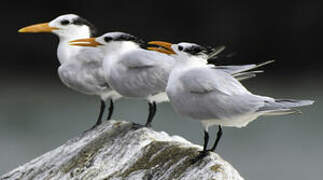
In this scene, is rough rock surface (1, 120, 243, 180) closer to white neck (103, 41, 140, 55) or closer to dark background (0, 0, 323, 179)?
white neck (103, 41, 140, 55)

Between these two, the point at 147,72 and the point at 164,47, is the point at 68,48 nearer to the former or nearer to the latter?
the point at 147,72

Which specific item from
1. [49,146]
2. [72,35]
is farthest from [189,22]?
[72,35]

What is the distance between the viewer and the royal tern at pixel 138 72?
7246 millimetres

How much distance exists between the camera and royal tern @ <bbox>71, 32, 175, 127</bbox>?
7.25 metres

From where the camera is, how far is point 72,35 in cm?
864

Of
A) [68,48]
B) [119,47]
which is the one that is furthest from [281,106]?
[68,48]

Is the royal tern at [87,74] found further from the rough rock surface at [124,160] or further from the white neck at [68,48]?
the rough rock surface at [124,160]

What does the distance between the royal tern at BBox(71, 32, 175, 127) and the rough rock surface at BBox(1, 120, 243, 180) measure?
30 centimetres

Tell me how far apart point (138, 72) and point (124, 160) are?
103cm

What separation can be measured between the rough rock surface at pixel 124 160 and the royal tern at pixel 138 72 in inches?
11.7

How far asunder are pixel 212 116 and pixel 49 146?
10.4 metres

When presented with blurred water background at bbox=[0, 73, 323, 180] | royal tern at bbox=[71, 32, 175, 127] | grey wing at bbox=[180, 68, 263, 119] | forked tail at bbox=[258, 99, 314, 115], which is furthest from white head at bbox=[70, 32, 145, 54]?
blurred water background at bbox=[0, 73, 323, 180]

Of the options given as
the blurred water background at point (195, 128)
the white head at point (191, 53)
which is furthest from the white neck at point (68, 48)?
the blurred water background at point (195, 128)

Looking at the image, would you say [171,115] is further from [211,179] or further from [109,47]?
[211,179]
